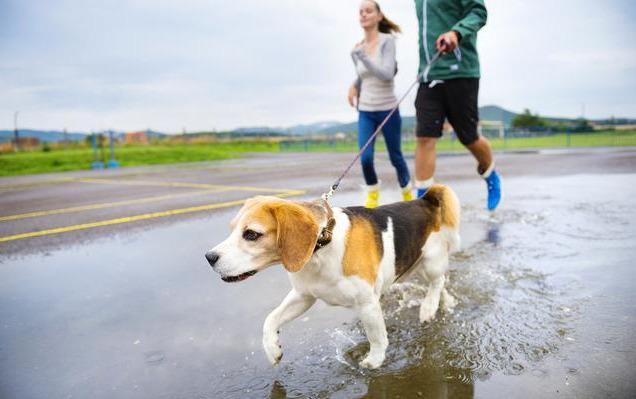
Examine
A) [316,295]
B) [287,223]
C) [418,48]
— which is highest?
[418,48]

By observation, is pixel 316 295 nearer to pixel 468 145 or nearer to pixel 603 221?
pixel 468 145

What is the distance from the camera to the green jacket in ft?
14.7

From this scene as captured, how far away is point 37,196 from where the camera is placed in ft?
31.0

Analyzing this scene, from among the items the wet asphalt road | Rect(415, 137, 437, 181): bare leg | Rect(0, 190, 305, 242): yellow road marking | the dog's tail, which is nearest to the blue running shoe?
the wet asphalt road

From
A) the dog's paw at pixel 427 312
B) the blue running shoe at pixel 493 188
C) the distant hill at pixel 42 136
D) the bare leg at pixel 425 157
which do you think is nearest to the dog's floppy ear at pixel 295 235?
the dog's paw at pixel 427 312

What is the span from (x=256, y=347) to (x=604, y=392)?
1.64 metres

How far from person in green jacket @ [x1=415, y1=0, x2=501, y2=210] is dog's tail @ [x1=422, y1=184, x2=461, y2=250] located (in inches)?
58.1

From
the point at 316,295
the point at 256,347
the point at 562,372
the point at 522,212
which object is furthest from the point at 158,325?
the point at 522,212

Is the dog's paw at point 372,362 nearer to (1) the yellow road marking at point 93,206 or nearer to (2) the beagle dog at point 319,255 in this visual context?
(2) the beagle dog at point 319,255

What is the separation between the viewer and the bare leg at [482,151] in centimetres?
504

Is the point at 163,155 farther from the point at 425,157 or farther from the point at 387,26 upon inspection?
the point at 425,157

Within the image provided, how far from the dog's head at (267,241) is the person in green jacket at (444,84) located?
280cm

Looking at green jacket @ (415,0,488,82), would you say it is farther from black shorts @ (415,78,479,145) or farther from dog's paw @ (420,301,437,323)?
dog's paw @ (420,301,437,323)

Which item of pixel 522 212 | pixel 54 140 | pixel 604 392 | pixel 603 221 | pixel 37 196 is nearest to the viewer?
pixel 604 392
